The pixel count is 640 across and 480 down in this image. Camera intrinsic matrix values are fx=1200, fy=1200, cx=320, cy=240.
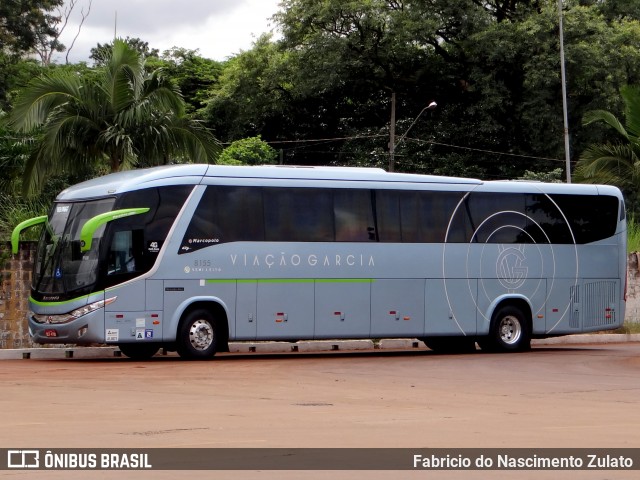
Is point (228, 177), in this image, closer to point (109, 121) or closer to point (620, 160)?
point (109, 121)

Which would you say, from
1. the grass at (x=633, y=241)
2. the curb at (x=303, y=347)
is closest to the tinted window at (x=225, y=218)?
the curb at (x=303, y=347)

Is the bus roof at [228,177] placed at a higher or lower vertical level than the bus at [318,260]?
higher

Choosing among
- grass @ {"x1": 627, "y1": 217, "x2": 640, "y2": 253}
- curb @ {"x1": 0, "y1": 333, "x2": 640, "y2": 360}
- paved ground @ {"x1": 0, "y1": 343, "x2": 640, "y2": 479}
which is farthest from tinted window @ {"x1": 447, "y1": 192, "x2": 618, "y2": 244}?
grass @ {"x1": 627, "y1": 217, "x2": 640, "y2": 253}

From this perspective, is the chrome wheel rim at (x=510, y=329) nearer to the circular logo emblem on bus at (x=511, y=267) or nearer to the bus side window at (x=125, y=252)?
the circular logo emblem on bus at (x=511, y=267)

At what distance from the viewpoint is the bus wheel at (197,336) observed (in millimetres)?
21625

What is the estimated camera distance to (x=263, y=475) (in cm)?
841

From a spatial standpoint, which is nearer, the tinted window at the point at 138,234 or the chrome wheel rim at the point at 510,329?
the tinted window at the point at 138,234

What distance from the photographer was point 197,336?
21781 millimetres

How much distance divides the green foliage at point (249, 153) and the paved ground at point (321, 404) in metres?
24.6

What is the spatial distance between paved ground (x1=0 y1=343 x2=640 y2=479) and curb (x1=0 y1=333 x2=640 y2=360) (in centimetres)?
54

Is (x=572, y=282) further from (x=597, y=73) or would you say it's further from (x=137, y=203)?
(x=597, y=73)

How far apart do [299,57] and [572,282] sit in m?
28.6

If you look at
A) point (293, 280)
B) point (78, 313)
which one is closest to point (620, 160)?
point (293, 280)

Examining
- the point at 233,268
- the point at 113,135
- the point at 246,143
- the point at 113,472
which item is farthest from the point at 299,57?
the point at 113,472
